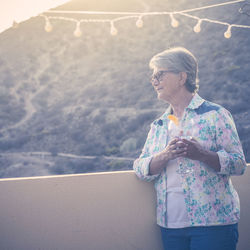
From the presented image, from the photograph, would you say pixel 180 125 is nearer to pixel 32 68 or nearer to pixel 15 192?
pixel 15 192

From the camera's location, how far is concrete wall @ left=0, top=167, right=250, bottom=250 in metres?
1.95

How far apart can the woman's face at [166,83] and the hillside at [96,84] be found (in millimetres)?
13130

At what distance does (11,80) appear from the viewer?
26.7 m

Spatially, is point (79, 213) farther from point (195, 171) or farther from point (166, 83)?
point (166, 83)

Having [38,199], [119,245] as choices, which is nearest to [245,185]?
[119,245]

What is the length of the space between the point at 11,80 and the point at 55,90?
4000mm

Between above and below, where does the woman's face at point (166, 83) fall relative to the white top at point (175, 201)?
above

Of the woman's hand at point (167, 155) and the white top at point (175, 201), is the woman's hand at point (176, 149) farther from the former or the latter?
the white top at point (175, 201)

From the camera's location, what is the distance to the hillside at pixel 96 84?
18.3 metres

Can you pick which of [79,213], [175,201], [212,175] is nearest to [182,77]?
[212,175]

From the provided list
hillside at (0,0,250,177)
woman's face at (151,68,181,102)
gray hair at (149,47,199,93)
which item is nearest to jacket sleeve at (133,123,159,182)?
woman's face at (151,68,181,102)

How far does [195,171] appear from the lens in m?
1.67

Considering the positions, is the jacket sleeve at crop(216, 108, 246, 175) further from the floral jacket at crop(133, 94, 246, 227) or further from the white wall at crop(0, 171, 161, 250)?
the white wall at crop(0, 171, 161, 250)

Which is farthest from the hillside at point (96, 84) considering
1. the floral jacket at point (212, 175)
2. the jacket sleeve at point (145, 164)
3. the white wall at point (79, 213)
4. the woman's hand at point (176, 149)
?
the woman's hand at point (176, 149)
